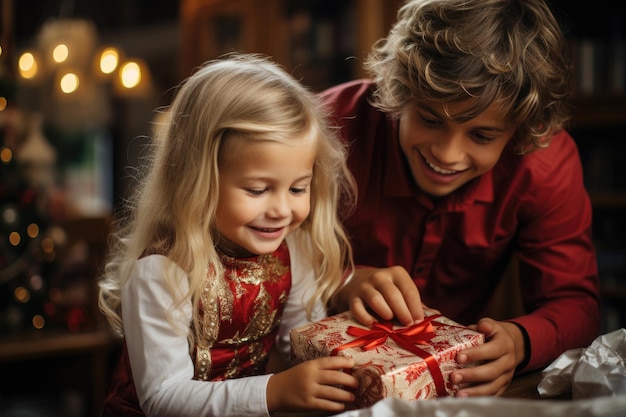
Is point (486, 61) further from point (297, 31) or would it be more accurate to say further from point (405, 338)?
point (297, 31)

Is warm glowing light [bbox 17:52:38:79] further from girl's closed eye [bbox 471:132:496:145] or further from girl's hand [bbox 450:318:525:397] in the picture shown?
girl's hand [bbox 450:318:525:397]

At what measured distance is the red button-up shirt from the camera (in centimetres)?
138

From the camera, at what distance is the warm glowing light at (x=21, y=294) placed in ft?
9.77

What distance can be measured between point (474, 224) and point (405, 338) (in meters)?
0.49

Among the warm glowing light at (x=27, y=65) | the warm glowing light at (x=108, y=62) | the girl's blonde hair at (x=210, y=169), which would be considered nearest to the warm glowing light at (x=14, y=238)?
the warm glowing light at (x=108, y=62)

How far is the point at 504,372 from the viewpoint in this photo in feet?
3.41

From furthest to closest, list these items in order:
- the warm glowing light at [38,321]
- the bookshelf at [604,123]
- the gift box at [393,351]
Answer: the warm glowing light at [38,321], the bookshelf at [604,123], the gift box at [393,351]

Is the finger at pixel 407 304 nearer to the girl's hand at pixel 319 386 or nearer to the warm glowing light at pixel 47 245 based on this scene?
the girl's hand at pixel 319 386

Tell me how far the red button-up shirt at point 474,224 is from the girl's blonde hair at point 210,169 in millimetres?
189

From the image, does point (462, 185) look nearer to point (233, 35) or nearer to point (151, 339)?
point (151, 339)

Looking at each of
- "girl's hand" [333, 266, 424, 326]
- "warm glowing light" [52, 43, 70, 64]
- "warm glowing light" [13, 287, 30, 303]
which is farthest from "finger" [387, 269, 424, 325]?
"warm glowing light" [52, 43, 70, 64]

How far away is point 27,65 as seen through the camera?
4.19 meters

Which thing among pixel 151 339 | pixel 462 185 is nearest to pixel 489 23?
pixel 462 185

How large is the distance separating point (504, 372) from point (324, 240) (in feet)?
1.26
